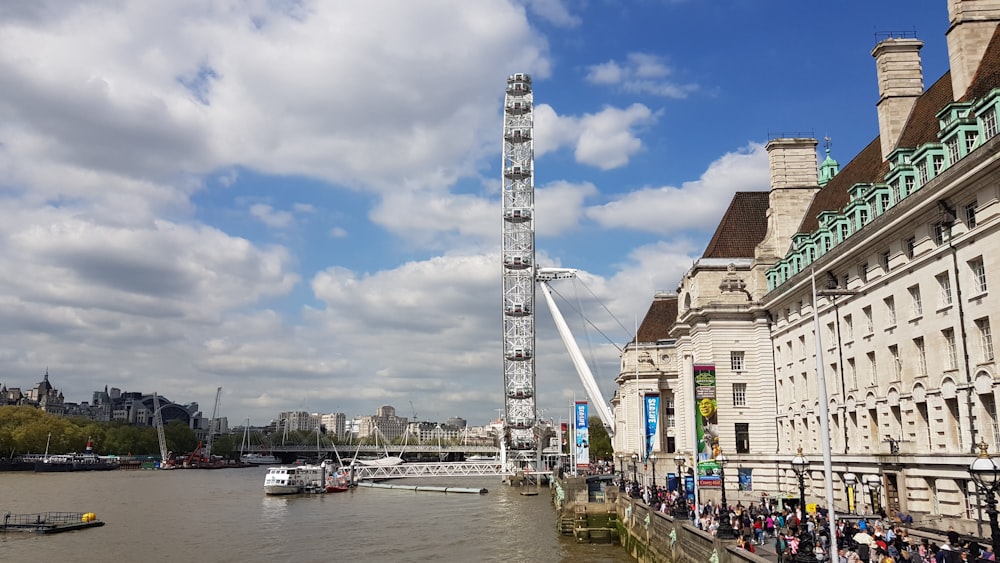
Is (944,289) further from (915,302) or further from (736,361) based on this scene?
(736,361)

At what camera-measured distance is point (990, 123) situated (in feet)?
77.4

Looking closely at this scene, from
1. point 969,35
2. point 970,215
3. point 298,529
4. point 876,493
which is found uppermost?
point 969,35

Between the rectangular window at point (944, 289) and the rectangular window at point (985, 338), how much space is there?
1.80m

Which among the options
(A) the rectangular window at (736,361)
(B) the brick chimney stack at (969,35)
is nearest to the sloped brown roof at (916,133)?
(B) the brick chimney stack at (969,35)

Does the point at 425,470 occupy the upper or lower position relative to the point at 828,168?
lower

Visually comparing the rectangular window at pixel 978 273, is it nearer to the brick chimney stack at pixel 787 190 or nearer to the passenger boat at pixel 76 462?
the brick chimney stack at pixel 787 190

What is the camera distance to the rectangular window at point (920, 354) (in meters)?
27.5

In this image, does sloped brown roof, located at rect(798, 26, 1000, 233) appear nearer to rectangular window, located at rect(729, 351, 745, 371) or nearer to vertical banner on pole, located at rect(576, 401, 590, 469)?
rectangular window, located at rect(729, 351, 745, 371)

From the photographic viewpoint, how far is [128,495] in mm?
75938

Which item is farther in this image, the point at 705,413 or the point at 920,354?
the point at 705,413

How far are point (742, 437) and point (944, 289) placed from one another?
21197mm

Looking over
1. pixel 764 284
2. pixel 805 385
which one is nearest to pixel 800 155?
pixel 764 284

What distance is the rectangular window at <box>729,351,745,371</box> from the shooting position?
4644 centimetres

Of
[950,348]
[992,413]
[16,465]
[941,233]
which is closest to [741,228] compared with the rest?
[941,233]
